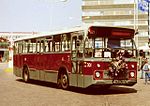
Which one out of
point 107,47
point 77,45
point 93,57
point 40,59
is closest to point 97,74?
point 93,57

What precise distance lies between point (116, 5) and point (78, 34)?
9631 cm

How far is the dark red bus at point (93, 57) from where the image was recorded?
17.7 m

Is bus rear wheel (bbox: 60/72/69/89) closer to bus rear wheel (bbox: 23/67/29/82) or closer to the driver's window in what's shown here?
the driver's window

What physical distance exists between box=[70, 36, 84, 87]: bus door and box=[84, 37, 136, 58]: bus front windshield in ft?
1.43

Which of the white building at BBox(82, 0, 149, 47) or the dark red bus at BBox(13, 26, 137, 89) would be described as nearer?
the dark red bus at BBox(13, 26, 137, 89)

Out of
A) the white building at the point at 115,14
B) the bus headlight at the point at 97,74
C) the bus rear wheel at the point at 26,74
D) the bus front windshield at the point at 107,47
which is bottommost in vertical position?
the bus rear wheel at the point at 26,74

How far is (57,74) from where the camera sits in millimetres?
20906

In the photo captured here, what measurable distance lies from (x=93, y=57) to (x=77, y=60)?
1113 millimetres

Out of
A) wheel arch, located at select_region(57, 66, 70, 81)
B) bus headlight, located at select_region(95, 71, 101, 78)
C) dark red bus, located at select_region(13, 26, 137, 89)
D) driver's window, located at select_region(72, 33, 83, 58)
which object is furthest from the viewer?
wheel arch, located at select_region(57, 66, 70, 81)

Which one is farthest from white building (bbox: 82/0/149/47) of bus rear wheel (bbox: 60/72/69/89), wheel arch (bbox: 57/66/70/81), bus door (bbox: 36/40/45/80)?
bus rear wheel (bbox: 60/72/69/89)

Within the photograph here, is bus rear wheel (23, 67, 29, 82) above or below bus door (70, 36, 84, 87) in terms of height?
below

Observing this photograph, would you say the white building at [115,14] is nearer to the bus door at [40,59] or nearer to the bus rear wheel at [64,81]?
the bus door at [40,59]

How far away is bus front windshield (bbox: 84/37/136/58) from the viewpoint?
17828 millimetres

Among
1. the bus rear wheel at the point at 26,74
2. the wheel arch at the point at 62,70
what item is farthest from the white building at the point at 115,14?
the wheel arch at the point at 62,70
